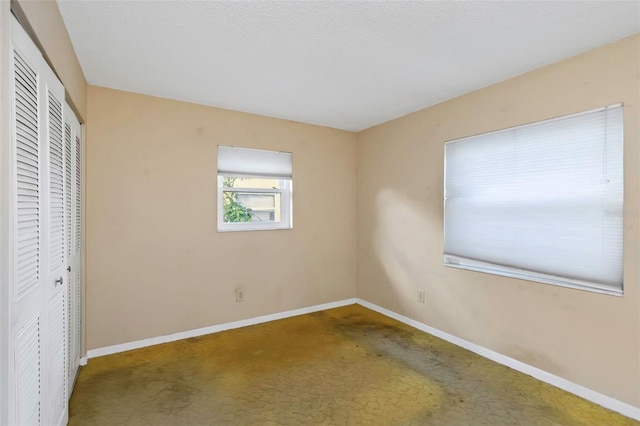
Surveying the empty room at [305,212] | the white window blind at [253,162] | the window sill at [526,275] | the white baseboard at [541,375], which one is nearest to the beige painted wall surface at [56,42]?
the empty room at [305,212]

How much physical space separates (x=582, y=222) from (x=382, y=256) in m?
2.12

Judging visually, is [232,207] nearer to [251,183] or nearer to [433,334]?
[251,183]

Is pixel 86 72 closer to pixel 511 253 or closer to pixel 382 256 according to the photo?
pixel 382 256

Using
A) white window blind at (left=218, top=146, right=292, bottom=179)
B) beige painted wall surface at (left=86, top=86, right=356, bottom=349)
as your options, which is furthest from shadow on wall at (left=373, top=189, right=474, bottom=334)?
white window blind at (left=218, top=146, right=292, bottom=179)

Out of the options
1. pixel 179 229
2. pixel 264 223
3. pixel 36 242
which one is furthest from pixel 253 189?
pixel 36 242

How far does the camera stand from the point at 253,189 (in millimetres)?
3723

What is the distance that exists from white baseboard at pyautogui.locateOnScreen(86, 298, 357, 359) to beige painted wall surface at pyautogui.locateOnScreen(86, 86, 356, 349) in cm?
5

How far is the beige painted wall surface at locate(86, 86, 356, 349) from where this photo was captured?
2855 millimetres

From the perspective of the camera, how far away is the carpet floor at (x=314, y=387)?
2.01 meters

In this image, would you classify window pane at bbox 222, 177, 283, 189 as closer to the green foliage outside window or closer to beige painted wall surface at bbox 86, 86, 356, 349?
the green foliage outside window

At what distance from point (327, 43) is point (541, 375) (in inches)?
117

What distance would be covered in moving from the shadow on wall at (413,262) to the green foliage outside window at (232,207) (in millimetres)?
1716

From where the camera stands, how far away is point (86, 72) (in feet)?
8.34

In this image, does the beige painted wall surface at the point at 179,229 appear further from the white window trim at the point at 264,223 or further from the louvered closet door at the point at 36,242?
the louvered closet door at the point at 36,242
